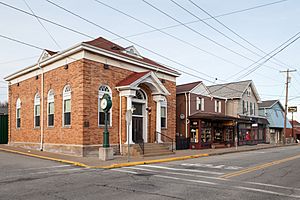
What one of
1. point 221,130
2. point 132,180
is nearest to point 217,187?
point 132,180

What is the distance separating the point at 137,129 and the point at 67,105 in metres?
5.48

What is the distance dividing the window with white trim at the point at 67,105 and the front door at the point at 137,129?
4.81m

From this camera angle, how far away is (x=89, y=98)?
19359 millimetres

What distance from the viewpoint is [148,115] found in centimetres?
2386

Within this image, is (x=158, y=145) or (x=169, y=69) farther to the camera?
(x=169, y=69)

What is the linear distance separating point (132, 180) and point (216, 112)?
26121 mm

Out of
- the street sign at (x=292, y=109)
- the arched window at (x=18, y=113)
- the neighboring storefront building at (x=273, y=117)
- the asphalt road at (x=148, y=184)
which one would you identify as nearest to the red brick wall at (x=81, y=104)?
the arched window at (x=18, y=113)

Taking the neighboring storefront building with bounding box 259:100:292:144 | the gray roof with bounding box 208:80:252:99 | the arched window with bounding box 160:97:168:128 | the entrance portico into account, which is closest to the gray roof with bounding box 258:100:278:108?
the neighboring storefront building with bounding box 259:100:292:144

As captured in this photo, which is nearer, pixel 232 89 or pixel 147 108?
pixel 147 108

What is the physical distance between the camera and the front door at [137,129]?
896 inches

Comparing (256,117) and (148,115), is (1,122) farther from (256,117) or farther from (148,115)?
(256,117)

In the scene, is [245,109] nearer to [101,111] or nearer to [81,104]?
[101,111]

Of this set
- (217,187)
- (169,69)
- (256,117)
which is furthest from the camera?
(256,117)

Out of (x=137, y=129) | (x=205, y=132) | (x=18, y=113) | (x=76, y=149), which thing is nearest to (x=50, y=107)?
(x=76, y=149)
